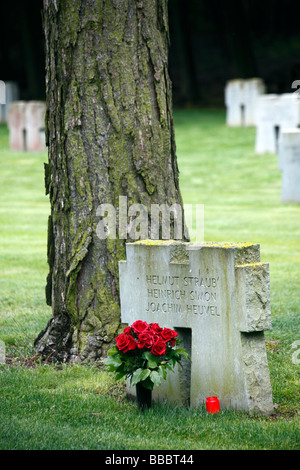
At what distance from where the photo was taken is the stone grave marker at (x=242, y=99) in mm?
26469

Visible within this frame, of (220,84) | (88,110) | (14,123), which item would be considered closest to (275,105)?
(14,123)

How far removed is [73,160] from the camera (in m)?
6.43

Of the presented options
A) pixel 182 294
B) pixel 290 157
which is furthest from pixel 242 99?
pixel 182 294

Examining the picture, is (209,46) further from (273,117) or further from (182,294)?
Result: (182,294)

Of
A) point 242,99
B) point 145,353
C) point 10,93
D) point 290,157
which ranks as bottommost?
point 145,353

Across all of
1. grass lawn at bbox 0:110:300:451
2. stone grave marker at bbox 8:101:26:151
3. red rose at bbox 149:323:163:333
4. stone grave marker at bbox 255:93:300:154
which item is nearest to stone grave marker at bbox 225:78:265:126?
stone grave marker at bbox 255:93:300:154

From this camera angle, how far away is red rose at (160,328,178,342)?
5.13 metres

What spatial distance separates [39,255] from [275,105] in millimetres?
11403

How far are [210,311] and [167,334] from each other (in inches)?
12.7

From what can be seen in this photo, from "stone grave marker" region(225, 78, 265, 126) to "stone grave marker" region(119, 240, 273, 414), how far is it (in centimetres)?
2167

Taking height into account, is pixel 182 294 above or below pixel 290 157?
below

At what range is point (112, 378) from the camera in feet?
19.5

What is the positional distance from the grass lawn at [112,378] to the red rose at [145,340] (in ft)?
1.55

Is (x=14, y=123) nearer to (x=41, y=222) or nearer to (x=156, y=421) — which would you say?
(x=41, y=222)
